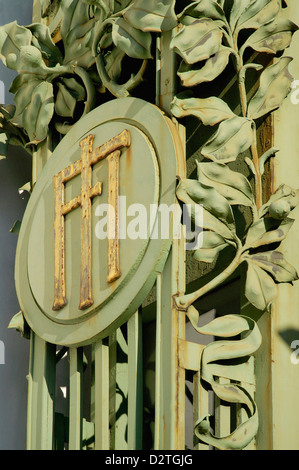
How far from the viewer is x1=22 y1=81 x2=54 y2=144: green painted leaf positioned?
17.3 ft

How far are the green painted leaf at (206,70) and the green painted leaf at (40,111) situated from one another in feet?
2.76

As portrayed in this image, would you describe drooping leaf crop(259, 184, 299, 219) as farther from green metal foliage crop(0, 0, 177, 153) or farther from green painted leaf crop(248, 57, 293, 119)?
green metal foliage crop(0, 0, 177, 153)

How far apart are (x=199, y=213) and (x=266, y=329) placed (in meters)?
0.43

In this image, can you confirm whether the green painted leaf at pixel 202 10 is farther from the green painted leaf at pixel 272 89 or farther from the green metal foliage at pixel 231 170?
the green painted leaf at pixel 272 89

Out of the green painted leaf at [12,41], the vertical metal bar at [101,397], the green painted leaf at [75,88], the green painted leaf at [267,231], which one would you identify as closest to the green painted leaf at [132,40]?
the green painted leaf at [75,88]

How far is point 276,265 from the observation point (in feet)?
14.4

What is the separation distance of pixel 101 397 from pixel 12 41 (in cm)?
161

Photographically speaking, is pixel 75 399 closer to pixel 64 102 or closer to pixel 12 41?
pixel 64 102

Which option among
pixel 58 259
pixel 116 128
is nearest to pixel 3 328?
pixel 58 259

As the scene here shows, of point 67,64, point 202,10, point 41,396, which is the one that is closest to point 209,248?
point 202,10

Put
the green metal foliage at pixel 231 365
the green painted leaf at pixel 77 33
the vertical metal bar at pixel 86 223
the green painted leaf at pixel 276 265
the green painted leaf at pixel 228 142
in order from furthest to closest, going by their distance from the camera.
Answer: the green painted leaf at pixel 77 33
the vertical metal bar at pixel 86 223
the green painted leaf at pixel 228 142
the green painted leaf at pixel 276 265
the green metal foliage at pixel 231 365

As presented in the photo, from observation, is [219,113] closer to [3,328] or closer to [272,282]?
[272,282]

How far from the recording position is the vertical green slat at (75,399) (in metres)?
4.67
